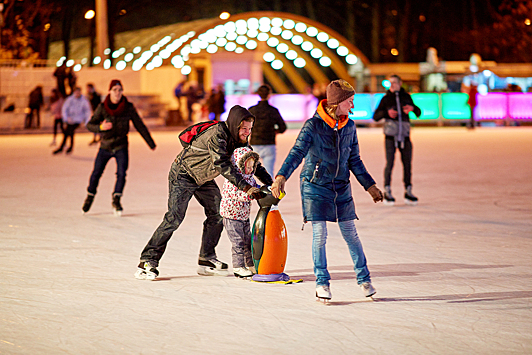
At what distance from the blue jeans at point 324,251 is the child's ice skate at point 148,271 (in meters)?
1.25

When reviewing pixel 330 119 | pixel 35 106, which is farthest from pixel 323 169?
pixel 35 106

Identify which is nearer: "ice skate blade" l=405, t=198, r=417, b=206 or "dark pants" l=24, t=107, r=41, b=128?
"ice skate blade" l=405, t=198, r=417, b=206

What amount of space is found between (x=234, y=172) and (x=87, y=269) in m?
1.57

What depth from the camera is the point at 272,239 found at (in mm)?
5355

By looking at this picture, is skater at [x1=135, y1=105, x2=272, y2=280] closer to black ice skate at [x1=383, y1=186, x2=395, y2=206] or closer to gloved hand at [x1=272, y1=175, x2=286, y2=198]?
gloved hand at [x1=272, y1=175, x2=286, y2=198]

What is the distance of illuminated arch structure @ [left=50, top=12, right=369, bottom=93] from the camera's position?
126 ft

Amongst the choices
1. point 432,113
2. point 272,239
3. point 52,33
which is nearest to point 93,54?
point 52,33

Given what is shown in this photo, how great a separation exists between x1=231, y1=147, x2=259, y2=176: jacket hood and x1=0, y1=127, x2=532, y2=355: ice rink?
0.82m

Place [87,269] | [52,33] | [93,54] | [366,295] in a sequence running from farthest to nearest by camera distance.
Result: [52,33] < [93,54] < [87,269] < [366,295]

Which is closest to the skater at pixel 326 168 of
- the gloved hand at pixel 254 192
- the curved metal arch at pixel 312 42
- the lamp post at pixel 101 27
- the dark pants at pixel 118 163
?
the gloved hand at pixel 254 192

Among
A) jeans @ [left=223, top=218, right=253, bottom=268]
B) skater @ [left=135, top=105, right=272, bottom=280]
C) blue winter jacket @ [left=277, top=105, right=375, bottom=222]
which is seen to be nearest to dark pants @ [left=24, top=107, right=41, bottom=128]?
skater @ [left=135, top=105, right=272, bottom=280]

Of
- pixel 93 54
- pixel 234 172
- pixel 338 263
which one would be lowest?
pixel 338 263

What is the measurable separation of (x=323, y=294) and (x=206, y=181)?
127 cm

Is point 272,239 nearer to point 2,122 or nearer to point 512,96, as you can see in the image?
point 512,96
